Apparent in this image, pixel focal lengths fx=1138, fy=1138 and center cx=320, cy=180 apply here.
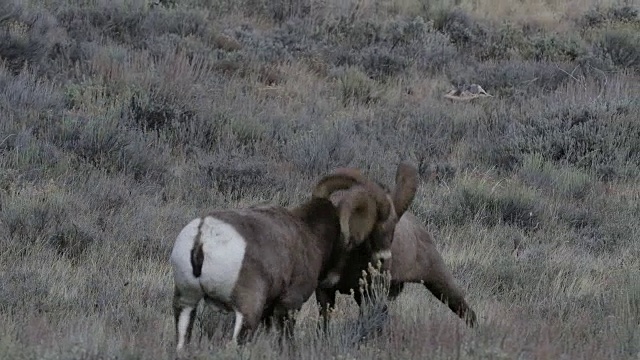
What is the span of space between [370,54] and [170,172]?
6.33 metres

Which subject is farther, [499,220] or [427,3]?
[427,3]

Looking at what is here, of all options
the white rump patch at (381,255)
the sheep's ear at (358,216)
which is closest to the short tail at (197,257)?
the sheep's ear at (358,216)

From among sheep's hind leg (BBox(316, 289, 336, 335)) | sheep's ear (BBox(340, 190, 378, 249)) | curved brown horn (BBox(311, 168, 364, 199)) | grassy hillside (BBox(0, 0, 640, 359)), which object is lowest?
grassy hillside (BBox(0, 0, 640, 359))

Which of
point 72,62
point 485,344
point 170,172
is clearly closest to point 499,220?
point 170,172

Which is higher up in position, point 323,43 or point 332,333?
point 332,333

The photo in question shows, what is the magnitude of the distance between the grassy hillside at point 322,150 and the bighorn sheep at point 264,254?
0.22 metres

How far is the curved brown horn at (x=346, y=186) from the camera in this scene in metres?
6.45

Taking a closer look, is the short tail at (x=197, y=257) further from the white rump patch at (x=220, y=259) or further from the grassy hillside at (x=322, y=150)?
the grassy hillside at (x=322, y=150)

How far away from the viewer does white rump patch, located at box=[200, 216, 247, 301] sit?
17.9 feet

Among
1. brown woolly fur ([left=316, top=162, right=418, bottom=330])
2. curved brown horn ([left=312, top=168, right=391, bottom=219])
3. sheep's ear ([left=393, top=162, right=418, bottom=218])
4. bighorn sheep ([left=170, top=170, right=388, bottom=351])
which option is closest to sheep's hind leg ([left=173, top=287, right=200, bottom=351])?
bighorn sheep ([left=170, top=170, right=388, bottom=351])

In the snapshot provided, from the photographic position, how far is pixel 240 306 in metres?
5.50

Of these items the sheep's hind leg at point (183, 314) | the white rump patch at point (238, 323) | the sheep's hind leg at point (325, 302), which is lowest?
the sheep's hind leg at point (325, 302)

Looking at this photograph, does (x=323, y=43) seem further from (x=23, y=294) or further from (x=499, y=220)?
(x=23, y=294)

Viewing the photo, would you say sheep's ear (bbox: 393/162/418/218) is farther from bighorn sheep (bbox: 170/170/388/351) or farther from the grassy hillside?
the grassy hillside
